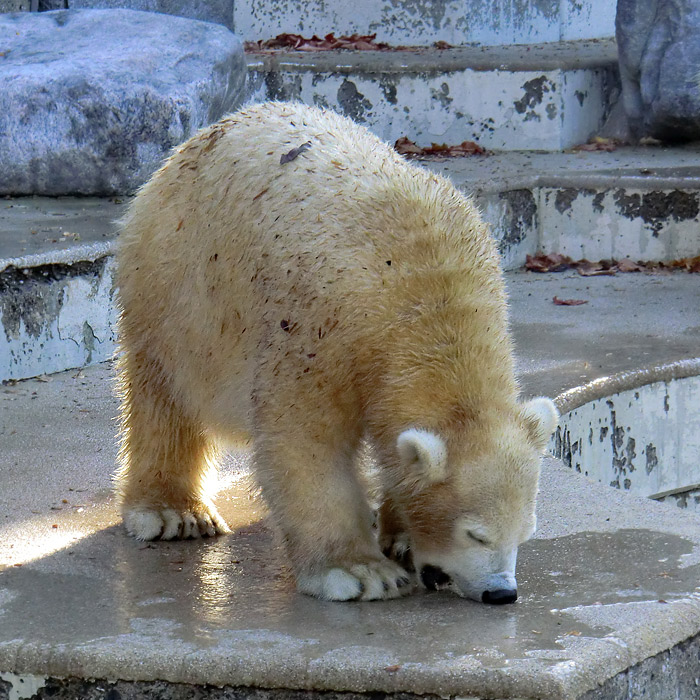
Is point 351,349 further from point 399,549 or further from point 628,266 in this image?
point 628,266

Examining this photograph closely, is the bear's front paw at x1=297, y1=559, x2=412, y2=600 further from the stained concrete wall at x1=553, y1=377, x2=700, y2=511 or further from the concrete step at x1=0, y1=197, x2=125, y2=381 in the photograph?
the concrete step at x1=0, y1=197, x2=125, y2=381

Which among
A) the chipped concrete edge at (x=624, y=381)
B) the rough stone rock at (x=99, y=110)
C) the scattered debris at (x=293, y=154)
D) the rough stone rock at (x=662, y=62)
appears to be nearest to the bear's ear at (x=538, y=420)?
the scattered debris at (x=293, y=154)

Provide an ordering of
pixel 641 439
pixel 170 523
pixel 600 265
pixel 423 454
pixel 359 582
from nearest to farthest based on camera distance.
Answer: pixel 423 454 < pixel 359 582 < pixel 170 523 < pixel 641 439 < pixel 600 265

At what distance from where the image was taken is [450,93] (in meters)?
8.98

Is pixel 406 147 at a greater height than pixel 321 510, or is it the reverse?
pixel 406 147

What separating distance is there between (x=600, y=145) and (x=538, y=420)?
6448 mm

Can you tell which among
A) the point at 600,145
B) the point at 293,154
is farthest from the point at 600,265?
the point at 293,154

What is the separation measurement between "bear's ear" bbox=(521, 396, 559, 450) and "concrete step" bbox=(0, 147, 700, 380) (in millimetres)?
2859

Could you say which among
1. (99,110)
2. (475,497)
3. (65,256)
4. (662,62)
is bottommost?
(475,497)

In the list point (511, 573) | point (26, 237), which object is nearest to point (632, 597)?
point (511, 573)

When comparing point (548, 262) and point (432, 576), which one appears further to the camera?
point (548, 262)

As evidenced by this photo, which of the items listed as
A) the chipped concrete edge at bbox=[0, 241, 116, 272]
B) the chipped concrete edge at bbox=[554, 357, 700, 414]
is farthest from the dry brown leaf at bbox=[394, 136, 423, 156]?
the chipped concrete edge at bbox=[554, 357, 700, 414]

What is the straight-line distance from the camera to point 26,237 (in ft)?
18.8

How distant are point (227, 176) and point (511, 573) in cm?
126
